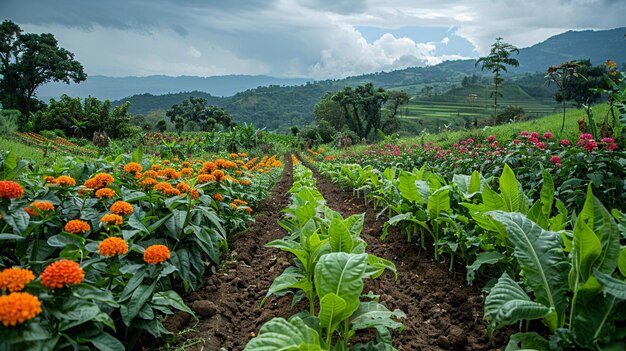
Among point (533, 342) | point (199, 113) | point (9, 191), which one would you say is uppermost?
point (199, 113)


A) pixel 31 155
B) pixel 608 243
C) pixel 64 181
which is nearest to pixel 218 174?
pixel 64 181

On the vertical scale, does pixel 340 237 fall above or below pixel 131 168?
below

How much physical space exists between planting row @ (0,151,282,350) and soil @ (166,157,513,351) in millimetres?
259

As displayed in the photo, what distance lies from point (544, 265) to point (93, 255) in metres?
2.64

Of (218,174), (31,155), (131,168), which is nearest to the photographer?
(131,168)

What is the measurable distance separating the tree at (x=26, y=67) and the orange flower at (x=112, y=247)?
41248 mm

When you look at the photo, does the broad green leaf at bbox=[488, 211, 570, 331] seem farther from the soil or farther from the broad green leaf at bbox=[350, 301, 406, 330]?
the broad green leaf at bbox=[350, 301, 406, 330]

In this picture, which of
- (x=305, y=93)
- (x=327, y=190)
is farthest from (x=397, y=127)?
(x=305, y=93)

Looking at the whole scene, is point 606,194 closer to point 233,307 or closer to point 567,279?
point 567,279

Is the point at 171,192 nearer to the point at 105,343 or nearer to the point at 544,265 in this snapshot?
the point at 105,343

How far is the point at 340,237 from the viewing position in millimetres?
2543

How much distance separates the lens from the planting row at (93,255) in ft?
4.56

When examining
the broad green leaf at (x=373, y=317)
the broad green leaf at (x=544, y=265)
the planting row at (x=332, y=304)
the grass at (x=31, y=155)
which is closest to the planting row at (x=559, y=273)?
the broad green leaf at (x=544, y=265)

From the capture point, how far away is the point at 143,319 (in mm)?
2018
